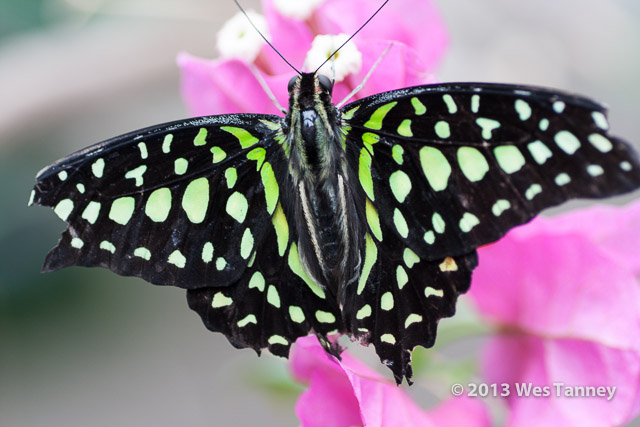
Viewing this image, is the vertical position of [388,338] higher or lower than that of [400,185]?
lower

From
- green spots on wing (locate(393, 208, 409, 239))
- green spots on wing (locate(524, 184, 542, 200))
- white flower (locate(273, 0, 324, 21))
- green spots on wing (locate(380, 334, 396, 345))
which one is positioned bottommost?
green spots on wing (locate(380, 334, 396, 345))

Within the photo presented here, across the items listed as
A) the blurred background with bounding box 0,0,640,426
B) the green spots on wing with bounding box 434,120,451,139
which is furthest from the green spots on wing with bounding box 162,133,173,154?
the blurred background with bounding box 0,0,640,426

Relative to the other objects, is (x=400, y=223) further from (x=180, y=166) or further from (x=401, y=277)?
(x=180, y=166)

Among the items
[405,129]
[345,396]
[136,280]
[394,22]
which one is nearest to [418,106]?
[405,129]

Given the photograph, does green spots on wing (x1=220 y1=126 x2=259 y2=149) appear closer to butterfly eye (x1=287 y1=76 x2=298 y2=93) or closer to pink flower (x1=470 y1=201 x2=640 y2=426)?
butterfly eye (x1=287 y1=76 x2=298 y2=93)

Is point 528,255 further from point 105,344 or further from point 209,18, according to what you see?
point 105,344

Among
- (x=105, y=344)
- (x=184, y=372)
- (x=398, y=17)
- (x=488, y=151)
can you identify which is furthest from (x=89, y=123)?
(x=488, y=151)
